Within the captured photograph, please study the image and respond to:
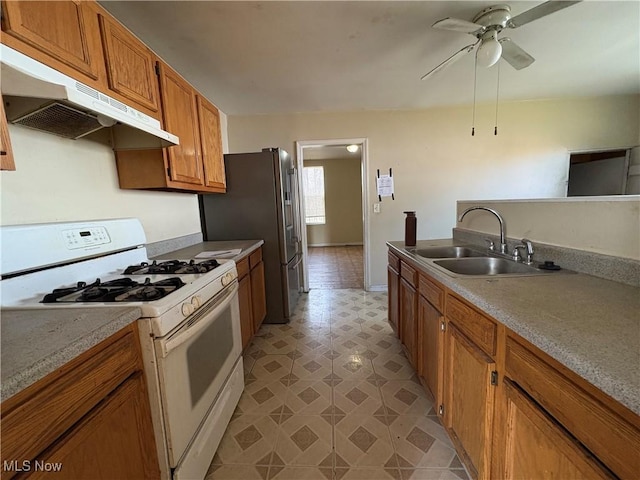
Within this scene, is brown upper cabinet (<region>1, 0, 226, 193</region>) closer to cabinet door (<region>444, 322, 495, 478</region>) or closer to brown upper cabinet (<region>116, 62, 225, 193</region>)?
brown upper cabinet (<region>116, 62, 225, 193</region>)

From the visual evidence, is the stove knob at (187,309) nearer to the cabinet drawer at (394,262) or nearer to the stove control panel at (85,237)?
the stove control panel at (85,237)

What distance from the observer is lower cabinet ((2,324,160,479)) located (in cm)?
56

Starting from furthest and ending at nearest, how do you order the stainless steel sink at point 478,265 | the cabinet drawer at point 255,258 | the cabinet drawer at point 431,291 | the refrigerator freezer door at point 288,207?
the refrigerator freezer door at point 288,207
the cabinet drawer at point 255,258
the stainless steel sink at point 478,265
the cabinet drawer at point 431,291

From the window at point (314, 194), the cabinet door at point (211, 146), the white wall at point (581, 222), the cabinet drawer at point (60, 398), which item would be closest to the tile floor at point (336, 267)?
the window at point (314, 194)

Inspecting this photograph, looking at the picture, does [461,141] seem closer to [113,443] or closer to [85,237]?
[85,237]

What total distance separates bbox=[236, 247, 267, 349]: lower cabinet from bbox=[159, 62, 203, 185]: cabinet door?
74 centimetres

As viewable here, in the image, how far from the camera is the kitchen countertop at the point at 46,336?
57 centimetres

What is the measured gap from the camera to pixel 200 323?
45.2 inches

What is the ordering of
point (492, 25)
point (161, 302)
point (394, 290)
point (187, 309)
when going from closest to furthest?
point (161, 302) < point (187, 309) < point (492, 25) < point (394, 290)

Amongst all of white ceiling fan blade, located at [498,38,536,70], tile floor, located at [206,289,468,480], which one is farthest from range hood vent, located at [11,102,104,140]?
white ceiling fan blade, located at [498,38,536,70]

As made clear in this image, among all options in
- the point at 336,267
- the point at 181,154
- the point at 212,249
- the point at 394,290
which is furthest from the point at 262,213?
the point at 336,267

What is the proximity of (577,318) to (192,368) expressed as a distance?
53.6 inches

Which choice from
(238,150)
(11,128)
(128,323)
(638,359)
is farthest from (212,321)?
(238,150)

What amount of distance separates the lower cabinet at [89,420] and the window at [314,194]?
6188mm
